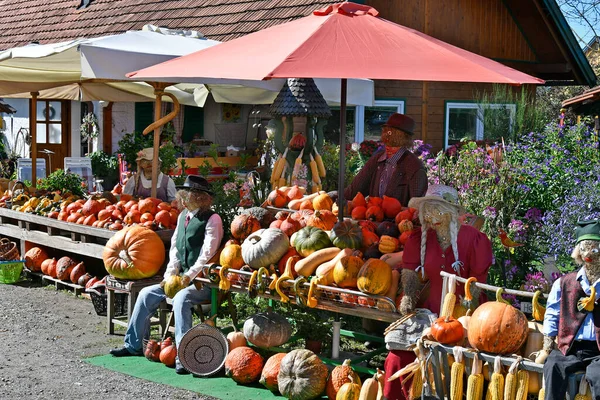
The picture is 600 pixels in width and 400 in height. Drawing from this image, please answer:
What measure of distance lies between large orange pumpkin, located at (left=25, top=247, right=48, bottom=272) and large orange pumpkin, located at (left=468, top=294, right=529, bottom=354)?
697cm

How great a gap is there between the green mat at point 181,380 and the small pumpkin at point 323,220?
1.36 metres

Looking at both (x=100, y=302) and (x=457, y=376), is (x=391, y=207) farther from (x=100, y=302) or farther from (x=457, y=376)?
(x=100, y=302)

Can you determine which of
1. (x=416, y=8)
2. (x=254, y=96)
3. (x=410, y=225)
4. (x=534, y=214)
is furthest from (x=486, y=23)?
(x=410, y=225)

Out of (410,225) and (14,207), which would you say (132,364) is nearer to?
(410,225)

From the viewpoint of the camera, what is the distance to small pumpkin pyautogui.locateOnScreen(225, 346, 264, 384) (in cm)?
666

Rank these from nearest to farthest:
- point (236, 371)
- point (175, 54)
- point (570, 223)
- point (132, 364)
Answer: point (236, 371) < point (132, 364) < point (570, 223) < point (175, 54)

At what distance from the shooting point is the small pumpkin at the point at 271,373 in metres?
6.48

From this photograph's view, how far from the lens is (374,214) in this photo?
7.22 m

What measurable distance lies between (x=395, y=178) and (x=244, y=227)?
1402mm

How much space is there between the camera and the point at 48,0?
23.9 metres

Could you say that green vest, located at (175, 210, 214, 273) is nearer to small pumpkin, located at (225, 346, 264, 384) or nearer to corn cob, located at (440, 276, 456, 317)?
small pumpkin, located at (225, 346, 264, 384)

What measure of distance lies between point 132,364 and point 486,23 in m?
11.6

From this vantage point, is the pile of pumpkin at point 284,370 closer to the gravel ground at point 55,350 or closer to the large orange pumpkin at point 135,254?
the gravel ground at point 55,350

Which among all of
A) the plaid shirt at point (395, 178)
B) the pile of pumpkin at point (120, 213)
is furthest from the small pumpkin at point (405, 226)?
the pile of pumpkin at point (120, 213)
